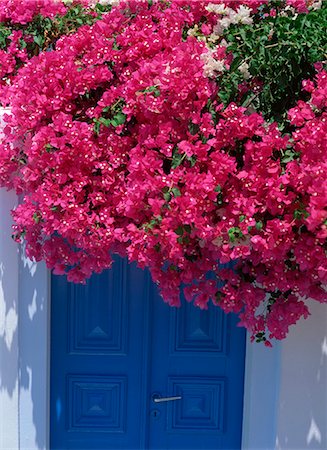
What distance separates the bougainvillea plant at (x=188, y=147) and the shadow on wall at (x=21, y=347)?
21.2 inches

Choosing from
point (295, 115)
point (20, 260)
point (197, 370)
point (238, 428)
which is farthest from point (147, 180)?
point (238, 428)

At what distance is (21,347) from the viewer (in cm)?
457

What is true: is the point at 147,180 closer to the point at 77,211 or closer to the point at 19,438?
the point at 77,211

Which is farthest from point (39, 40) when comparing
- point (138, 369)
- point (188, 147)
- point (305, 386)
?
point (305, 386)

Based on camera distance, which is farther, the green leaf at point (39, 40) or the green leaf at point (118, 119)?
the green leaf at point (39, 40)

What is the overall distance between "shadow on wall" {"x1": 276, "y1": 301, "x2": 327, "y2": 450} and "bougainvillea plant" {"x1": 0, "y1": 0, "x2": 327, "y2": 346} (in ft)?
1.34

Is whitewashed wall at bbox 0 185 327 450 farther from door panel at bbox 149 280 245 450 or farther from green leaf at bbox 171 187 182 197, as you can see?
green leaf at bbox 171 187 182 197

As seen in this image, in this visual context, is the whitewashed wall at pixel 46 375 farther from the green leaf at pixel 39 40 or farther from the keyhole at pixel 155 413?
the green leaf at pixel 39 40

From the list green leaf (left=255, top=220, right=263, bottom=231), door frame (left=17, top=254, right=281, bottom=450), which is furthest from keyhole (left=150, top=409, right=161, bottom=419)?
green leaf (left=255, top=220, right=263, bottom=231)

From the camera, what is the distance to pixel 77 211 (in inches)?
140

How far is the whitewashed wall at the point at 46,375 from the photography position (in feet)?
14.2

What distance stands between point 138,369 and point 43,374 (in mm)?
656

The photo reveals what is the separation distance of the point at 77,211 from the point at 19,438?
6.36 ft

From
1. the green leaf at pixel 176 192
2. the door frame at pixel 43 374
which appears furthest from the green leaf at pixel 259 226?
the door frame at pixel 43 374
